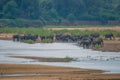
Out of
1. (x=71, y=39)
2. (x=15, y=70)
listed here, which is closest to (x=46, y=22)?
(x=71, y=39)

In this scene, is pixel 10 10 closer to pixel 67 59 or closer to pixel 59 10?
pixel 59 10

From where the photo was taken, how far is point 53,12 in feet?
325

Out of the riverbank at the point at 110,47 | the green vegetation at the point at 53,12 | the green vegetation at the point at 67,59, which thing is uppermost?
the green vegetation at the point at 53,12

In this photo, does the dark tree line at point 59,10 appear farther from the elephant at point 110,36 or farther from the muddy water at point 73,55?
the muddy water at point 73,55

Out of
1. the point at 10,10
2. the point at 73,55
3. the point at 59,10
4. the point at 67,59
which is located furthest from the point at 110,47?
the point at 59,10

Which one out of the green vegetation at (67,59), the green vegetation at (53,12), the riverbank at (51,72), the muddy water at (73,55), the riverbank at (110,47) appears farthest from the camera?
the green vegetation at (53,12)

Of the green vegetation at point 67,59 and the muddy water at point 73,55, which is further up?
the green vegetation at point 67,59

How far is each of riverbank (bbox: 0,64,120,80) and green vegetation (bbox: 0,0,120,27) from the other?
50.4m

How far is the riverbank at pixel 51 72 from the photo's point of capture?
31.6m

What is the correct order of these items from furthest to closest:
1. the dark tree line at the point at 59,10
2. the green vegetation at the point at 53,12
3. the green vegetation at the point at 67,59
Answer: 1. the dark tree line at the point at 59,10
2. the green vegetation at the point at 53,12
3. the green vegetation at the point at 67,59

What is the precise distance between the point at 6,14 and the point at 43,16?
304 inches

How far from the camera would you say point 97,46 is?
168ft

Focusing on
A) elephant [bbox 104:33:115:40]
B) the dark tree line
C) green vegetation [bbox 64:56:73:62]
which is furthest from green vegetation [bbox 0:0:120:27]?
green vegetation [bbox 64:56:73:62]

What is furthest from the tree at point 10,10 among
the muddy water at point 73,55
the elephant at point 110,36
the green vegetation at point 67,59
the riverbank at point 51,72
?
the riverbank at point 51,72
